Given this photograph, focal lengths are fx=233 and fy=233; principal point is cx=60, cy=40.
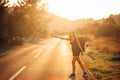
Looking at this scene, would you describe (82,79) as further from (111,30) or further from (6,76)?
(111,30)

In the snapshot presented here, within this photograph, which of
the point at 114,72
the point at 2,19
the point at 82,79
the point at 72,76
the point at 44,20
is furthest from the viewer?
the point at 44,20

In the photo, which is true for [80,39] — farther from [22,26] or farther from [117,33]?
→ [117,33]

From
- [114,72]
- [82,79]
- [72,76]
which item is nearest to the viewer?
[82,79]

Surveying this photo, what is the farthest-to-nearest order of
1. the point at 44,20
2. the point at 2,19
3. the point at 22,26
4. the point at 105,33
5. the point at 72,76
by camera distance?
the point at 44,20, the point at 105,33, the point at 22,26, the point at 2,19, the point at 72,76

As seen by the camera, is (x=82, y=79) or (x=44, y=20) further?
(x=44, y=20)

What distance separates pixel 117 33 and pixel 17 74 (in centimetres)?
5253

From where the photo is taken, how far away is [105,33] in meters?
60.2

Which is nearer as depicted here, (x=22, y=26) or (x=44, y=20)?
(x=22, y=26)

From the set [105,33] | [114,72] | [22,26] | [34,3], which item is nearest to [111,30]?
[105,33]

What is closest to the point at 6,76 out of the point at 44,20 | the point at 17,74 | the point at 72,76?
the point at 17,74

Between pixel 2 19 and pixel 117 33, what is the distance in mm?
37312

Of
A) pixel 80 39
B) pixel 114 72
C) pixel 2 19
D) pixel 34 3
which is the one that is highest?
pixel 34 3

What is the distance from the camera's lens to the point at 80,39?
1102 cm

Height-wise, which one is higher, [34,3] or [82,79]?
[34,3]
